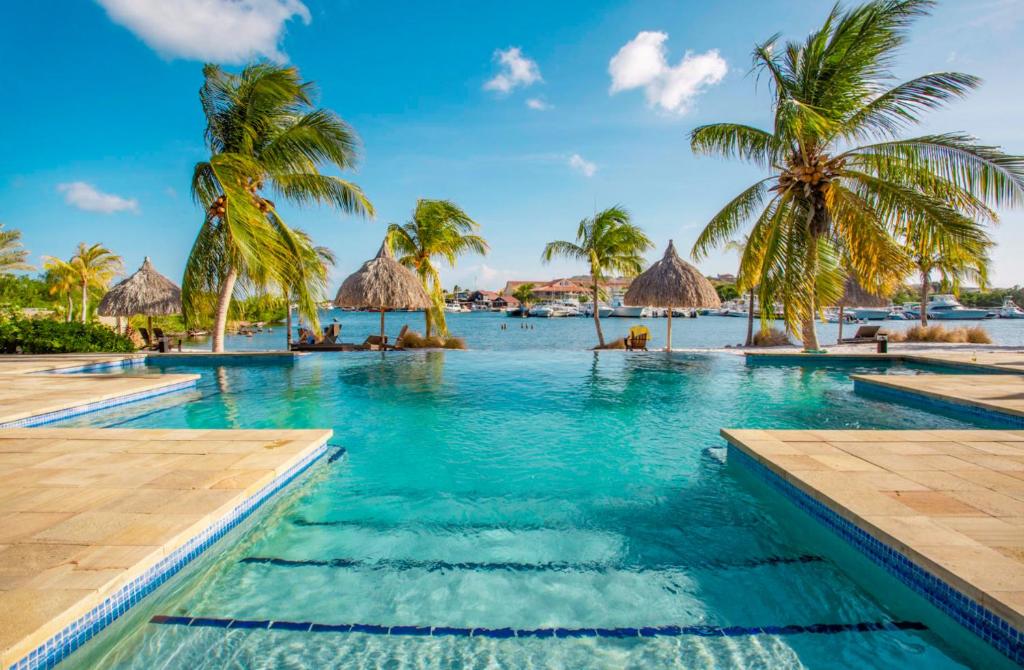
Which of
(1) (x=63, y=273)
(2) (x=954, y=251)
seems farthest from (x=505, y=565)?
(1) (x=63, y=273)

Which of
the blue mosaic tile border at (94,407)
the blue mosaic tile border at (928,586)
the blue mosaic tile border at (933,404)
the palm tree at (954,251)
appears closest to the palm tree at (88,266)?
the blue mosaic tile border at (94,407)

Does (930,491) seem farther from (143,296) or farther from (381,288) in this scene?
(143,296)

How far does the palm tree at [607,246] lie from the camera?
56.9 ft

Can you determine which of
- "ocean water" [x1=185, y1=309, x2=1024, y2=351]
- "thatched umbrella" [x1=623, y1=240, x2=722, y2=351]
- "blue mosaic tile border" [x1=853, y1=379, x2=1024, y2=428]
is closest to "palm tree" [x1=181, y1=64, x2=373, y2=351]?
"ocean water" [x1=185, y1=309, x2=1024, y2=351]

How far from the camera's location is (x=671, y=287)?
596 inches

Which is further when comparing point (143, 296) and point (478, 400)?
point (143, 296)

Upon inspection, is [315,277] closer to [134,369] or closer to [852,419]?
[134,369]

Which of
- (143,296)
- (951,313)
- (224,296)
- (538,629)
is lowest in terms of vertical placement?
(538,629)

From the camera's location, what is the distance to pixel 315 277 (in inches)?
472

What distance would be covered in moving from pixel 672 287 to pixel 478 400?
9.59 metres

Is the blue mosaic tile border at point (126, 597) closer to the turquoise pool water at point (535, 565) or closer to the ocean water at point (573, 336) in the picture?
the turquoise pool water at point (535, 565)

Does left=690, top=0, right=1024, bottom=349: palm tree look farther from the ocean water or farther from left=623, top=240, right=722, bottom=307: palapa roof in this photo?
the ocean water

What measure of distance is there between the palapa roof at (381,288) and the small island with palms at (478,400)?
10cm

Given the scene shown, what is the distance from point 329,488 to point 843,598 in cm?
393
